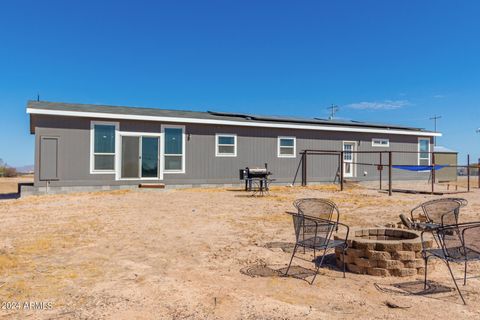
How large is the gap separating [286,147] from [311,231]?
40.5 feet

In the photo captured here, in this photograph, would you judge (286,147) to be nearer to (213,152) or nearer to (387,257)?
(213,152)

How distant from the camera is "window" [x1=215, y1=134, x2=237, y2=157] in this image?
15.3 m

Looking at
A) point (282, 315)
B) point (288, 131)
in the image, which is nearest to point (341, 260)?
point (282, 315)

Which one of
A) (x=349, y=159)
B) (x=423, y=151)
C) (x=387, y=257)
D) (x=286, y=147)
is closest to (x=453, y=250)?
(x=387, y=257)

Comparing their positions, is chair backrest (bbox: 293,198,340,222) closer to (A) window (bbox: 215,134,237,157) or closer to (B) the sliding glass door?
(B) the sliding glass door

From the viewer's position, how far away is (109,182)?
13242 mm

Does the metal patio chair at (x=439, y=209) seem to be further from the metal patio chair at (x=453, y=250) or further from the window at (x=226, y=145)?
the window at (x=226, y=145)

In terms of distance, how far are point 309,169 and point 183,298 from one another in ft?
46.8

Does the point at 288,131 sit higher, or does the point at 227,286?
the point at 288,131


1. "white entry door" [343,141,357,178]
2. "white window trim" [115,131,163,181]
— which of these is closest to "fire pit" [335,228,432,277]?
"white window trim" [115,131,163,181]

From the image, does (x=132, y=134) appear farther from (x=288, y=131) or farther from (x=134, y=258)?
(x=134, y=258)

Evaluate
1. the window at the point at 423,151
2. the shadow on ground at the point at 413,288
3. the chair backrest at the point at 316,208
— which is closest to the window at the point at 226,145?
the chair backrest at the point at 316,208

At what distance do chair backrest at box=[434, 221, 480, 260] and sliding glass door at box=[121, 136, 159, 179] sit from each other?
10561mm

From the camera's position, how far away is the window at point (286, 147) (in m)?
16.7
